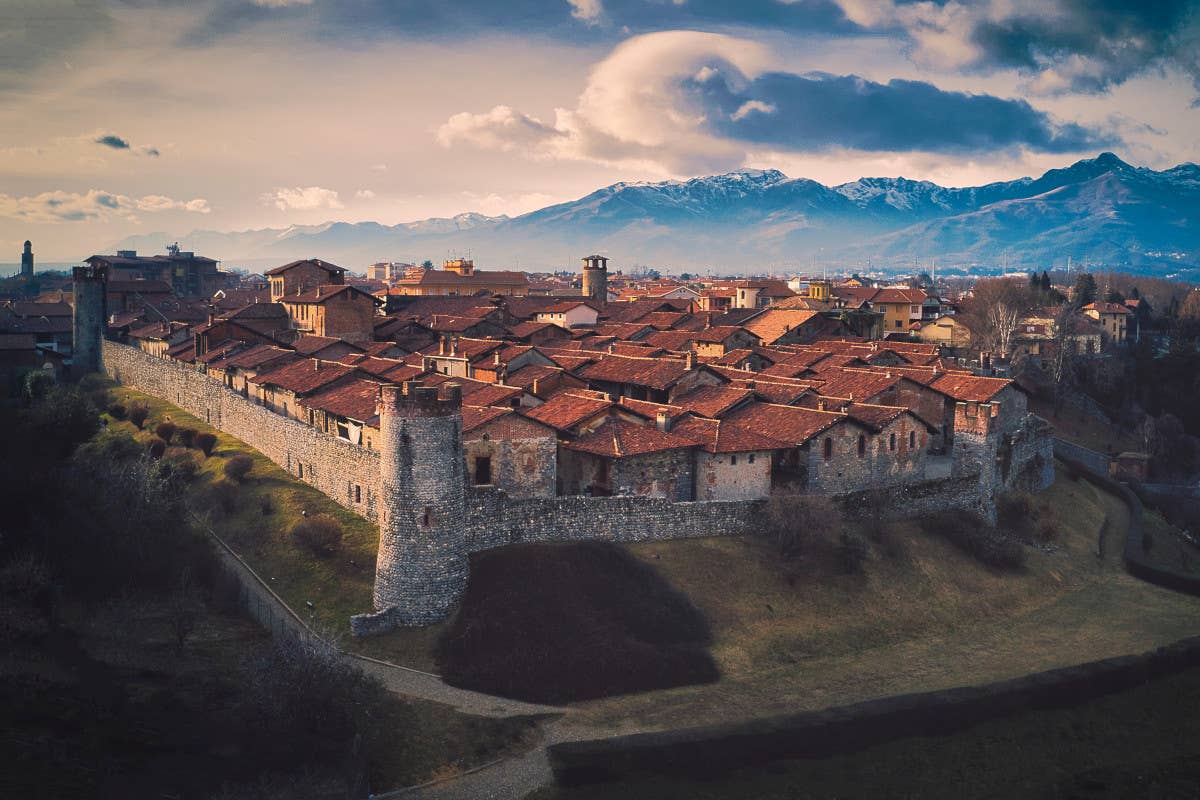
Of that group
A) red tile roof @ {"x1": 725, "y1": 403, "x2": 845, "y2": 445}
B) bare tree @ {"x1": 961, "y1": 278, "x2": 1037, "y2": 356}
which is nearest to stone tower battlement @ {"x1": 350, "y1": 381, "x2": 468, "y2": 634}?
red tile roof @ {"x1": 725, "y1": 403, "x2": 845, "y2": 445}

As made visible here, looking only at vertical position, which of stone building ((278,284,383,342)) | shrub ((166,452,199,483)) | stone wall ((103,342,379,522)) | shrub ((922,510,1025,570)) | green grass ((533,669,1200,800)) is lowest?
green grass ((533,669,1200,800))

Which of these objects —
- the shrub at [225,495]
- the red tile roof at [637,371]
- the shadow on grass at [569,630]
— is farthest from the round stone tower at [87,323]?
the shadow on grass at [569,630]

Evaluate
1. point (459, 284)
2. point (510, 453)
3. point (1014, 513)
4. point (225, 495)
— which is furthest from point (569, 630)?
point (459, 284)

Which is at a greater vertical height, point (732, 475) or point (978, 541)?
point (732, 475)

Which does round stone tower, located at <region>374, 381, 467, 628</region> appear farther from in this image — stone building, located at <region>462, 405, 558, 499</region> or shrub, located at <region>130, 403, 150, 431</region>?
shrub, located at <region>130, 403, 150, 431</region>

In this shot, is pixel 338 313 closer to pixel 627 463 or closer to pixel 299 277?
pixel 299 277

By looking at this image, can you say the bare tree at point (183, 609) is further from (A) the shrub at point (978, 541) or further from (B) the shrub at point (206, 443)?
(A) the shrub at point (978, 541)
